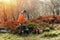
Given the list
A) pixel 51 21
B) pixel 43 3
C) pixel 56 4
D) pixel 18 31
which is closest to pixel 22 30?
pixel 18 31

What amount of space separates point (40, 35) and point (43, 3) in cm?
1811

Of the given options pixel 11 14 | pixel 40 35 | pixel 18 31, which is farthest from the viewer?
pixel 11 14

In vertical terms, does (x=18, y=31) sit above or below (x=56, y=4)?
below

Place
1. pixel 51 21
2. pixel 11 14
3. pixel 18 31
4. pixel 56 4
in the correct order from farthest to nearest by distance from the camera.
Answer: pixel 56 4 < pixel 11 14 < pixel 51 21 < pixel 18 31

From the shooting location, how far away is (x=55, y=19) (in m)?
16.9

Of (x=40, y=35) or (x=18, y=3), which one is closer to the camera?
(x=40, y=35)

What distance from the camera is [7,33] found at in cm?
1330

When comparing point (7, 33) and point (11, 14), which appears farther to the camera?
point (11, 14)

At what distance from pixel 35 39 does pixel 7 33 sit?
9.90ft

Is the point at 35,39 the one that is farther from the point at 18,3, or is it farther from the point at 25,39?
the point at 18,3

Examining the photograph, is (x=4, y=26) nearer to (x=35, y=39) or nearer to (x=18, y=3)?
Answer: (x=35, y=39)

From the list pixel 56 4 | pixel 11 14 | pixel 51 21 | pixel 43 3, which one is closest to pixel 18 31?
pixel 51 21

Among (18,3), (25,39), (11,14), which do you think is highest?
(18,3)

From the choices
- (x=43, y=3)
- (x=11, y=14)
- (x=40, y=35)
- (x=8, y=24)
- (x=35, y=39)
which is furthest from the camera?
(x=43, y=3)
